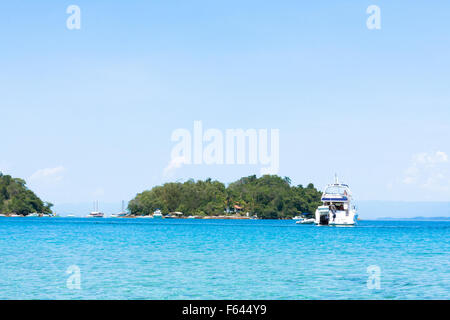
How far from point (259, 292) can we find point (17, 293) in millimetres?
11689

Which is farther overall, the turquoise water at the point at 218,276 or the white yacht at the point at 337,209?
the white yacht at the point at 337,209

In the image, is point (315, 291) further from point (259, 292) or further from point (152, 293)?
point (152, 293)

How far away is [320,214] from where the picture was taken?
Answer: 138m

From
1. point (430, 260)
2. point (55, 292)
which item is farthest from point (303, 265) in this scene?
point (55, 292)

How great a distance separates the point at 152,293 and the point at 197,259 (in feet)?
60.3

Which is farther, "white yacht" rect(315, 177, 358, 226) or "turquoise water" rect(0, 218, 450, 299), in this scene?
"white yacht" rect(315, 177, 358, 226)

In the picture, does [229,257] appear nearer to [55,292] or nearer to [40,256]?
[40,256]

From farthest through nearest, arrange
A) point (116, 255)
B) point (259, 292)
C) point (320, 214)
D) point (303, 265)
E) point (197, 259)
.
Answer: point (320, 214) < point (116, 255) < point (197, 259) < point (303, 265) < point (259, 292)

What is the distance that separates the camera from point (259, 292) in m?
27.5

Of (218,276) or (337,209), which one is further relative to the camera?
(337,209)
